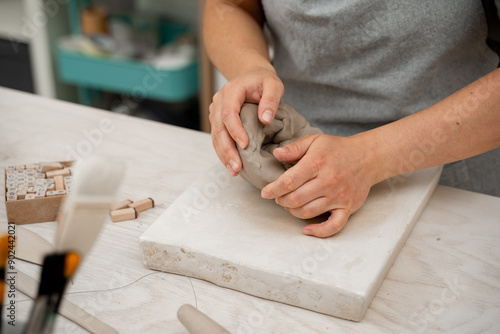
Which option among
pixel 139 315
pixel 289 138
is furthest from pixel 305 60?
pixel 139 315

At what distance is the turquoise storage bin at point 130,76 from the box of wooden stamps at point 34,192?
52.3 inches

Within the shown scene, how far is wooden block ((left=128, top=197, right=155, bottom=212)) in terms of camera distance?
87cm

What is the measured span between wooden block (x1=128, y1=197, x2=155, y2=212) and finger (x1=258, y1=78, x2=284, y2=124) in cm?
25

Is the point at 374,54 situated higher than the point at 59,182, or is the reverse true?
the point at 374,54

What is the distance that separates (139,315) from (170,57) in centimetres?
171

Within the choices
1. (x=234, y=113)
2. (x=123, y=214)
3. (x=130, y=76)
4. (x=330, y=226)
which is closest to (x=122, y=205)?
(x=123, y=214)

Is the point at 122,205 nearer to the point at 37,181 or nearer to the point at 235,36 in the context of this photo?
the point at 37,181

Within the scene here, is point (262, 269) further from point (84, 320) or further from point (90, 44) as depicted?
point (90, 44)

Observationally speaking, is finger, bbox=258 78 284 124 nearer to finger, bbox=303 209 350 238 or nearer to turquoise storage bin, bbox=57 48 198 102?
finger, bbox=303 209 350 238

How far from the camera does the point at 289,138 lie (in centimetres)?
87

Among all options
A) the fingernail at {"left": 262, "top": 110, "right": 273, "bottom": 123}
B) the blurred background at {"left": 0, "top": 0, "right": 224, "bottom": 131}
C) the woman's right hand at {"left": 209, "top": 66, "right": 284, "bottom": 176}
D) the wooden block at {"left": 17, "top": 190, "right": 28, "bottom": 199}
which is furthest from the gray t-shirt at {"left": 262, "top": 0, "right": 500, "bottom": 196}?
the blurred background at {"left": 0, "top": 0, "right": 224, "bottom": 131}

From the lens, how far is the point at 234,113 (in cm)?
82

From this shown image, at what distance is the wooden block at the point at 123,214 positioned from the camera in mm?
848

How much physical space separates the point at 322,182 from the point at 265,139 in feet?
0.52
